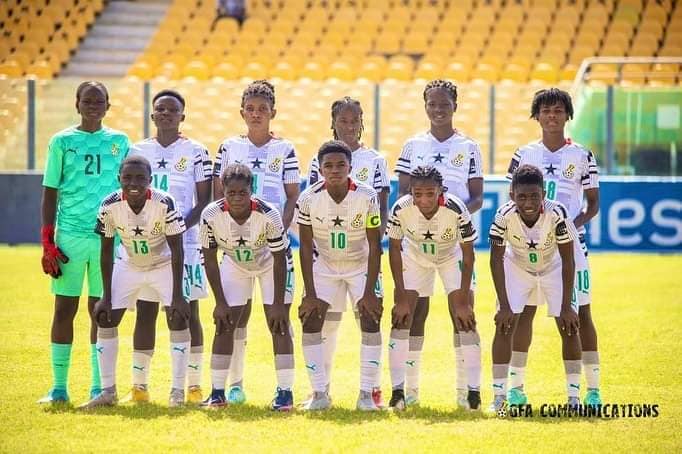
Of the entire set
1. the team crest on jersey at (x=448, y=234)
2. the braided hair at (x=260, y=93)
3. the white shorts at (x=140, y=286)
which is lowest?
the white shorts at (x=140, y=286)

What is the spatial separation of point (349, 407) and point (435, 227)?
142cm

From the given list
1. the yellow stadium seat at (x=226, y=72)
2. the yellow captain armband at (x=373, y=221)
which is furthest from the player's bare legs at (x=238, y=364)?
the yellow stadium seat at (x=226, y=72)

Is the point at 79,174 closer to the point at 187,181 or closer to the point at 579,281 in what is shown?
the point at 187,181

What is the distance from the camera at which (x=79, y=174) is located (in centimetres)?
849

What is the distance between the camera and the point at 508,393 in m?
8.11

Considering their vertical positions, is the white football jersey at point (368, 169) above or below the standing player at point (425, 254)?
above

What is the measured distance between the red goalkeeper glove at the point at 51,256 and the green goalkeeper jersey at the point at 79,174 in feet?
0.50

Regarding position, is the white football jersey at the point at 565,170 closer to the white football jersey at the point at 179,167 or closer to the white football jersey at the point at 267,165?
the white football jersey at the point at 267,165

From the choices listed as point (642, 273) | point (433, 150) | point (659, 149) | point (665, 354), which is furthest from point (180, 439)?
point (659, 149)

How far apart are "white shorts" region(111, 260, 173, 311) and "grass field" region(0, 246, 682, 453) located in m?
0.76

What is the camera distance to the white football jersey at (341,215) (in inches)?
317

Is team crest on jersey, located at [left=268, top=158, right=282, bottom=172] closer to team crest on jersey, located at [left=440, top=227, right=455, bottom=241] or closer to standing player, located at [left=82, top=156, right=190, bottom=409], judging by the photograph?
standing player, located at [left=82, top=156, right=190, bottom=409]

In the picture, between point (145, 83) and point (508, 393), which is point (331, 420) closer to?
point (508, 393)

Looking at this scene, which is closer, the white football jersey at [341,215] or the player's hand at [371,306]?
the player's hand at [371,306]
